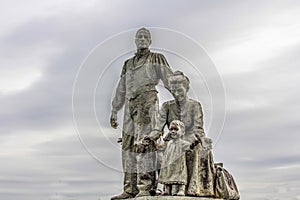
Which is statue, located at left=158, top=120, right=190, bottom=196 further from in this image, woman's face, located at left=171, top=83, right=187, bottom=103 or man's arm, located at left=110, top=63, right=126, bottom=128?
man's arm, located at left=110, top=63, right=126, bottom=128

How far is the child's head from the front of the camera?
1356 cm

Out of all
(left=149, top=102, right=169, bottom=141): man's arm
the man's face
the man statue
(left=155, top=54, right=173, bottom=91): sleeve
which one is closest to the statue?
(left=149, top=102, right=169, bottom=141): man's arm

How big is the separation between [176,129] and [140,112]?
Result: 4.77 feet

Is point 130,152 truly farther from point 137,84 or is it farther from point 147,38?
point 147,38

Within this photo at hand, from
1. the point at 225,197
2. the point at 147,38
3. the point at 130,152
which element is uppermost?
the point at 147,38

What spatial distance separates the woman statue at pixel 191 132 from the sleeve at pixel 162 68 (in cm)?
59

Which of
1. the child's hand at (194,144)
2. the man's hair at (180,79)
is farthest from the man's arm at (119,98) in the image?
the child's hand at (194,144)

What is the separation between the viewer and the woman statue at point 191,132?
13.6 metres

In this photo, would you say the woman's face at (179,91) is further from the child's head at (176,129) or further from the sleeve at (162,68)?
the sleeve at (162,68)

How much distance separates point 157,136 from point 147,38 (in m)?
2.33

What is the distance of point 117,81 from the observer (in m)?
15.6

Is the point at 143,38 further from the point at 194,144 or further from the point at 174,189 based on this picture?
the point at 174,189

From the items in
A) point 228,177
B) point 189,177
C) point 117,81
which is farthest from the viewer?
point 117,81

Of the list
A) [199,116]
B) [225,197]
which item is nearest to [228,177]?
[225,197]
